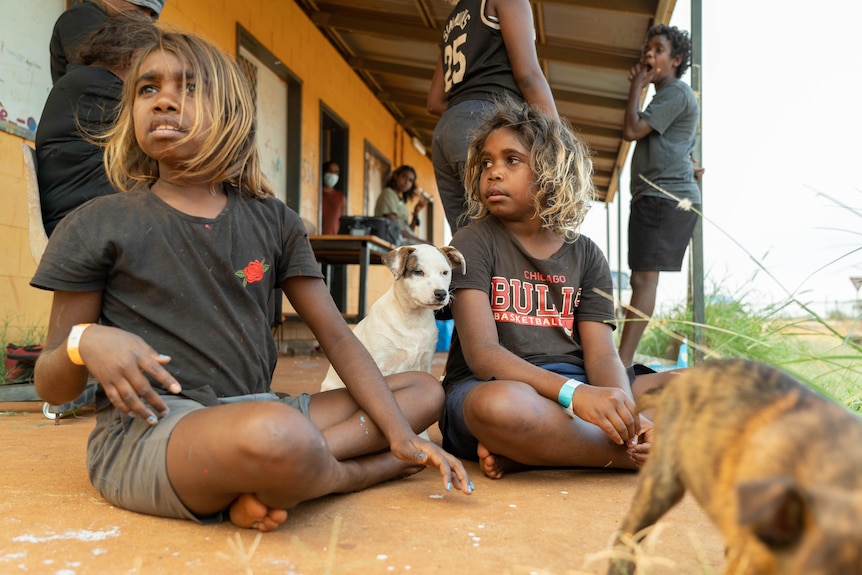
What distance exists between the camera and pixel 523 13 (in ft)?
11.0

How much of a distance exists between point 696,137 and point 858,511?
16.4 ft

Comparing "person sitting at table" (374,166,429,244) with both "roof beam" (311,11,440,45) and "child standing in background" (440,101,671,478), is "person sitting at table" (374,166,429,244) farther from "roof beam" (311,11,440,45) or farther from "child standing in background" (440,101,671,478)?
"child standing in background" (440,101,671,478)

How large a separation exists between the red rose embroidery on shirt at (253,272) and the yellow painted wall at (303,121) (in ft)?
4.85

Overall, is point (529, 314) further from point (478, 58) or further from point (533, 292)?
point (478, 58)

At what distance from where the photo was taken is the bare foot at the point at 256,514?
1661 mm

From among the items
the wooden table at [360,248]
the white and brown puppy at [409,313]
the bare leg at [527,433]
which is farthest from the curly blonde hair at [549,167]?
the wooden table at [360,248]

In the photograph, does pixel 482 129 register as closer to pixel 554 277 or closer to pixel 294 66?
pixel 554 277

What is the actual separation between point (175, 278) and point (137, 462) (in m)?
0.50

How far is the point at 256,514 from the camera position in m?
1.66

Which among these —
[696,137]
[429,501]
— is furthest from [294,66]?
[429,501]

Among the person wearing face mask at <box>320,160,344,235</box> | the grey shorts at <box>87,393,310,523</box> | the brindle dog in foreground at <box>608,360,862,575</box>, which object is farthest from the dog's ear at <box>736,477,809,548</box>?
the person wearing face mask at <box>320,160,344,235</box>

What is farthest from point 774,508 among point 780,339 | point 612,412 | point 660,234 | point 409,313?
point 660,234

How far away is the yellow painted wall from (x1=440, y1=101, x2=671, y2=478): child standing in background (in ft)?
5.18

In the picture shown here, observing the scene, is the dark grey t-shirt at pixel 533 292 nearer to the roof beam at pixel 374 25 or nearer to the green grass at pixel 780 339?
the green grass at pixel 780 339
